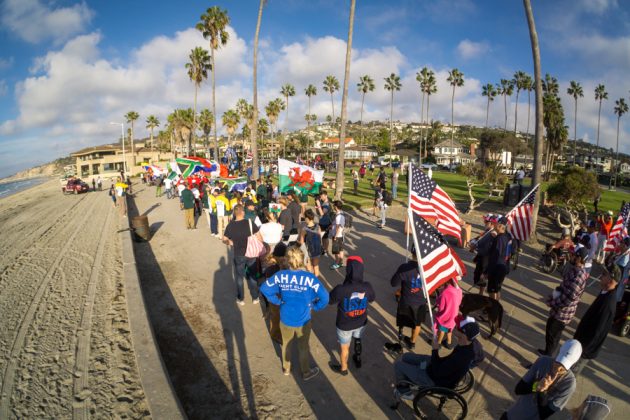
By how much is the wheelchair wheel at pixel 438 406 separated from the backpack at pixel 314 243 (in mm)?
4632

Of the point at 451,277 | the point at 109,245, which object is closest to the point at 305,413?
the point at 451,277

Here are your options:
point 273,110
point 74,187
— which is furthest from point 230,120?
point 74,187

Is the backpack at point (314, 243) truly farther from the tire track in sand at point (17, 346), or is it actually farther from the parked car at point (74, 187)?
the parked car at point (74, 187)

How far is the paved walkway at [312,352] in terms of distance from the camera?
4441 millimetres

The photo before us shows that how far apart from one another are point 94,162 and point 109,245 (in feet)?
196

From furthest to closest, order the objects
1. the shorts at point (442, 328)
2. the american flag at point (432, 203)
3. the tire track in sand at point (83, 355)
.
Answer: the american flag at point (432, 203) < the shorts at point (442, 328) < the tire track in sand at point (83, 355)

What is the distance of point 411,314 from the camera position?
5.54m

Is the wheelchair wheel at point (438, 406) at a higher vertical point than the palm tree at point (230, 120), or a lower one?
lower

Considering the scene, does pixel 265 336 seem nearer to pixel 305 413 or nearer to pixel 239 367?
pixel 239 367

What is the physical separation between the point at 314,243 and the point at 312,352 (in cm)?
338

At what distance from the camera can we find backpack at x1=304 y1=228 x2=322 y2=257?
8.59m

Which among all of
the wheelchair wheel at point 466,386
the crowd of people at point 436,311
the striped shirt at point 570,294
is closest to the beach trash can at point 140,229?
the crowd of people at point 436,311

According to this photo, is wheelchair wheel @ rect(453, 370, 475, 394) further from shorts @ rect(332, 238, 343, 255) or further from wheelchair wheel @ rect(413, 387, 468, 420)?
shorts @ rect(332, 238, 343, 255)

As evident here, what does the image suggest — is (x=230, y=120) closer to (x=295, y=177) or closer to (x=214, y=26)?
(x=214, y=26)
